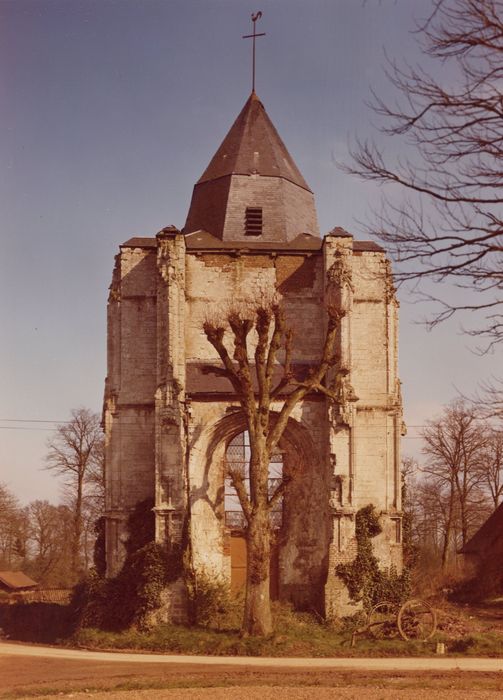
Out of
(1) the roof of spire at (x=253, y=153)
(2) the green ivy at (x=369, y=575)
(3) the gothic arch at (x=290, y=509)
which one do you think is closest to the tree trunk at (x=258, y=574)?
(2) the green ivy at (x=369, y=575)

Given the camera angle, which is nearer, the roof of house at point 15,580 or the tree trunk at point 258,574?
the tree trunk at point 258,574

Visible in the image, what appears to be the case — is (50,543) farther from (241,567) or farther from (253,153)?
(253,153)

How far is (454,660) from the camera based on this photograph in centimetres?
1603

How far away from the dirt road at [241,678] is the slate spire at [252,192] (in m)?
13.1

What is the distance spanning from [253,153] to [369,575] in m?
13.8

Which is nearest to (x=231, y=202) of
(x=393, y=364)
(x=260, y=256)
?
(x=260, y=256)

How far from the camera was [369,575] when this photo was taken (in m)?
22.2

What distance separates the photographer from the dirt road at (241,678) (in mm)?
12031

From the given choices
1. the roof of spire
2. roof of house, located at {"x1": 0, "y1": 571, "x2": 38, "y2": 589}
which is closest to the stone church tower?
the roof of spire

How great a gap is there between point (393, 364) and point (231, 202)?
23.4ft

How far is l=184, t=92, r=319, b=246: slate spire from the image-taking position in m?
26.1

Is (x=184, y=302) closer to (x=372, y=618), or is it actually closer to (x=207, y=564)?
(x=207, y=564)

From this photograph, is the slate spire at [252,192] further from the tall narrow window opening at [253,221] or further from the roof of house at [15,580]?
the roof of house at [15,580]

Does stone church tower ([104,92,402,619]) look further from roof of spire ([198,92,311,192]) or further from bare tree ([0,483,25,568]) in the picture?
bare tree ([0,483,25,568])
